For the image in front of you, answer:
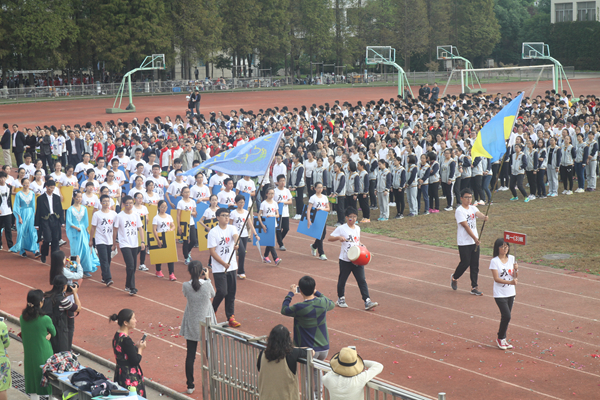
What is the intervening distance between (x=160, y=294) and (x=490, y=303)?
236 inches

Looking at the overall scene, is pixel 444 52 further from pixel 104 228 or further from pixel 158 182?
pixel 104 228

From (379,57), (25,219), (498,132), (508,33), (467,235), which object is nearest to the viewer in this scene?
(467,235)

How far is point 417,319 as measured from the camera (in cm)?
1073

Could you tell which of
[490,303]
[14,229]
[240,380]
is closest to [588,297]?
[490,303]

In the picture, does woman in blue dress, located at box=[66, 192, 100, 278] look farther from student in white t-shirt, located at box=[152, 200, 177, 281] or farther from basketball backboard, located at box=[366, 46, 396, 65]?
basketball backboard, located at box=[366, 46, 396, 65]

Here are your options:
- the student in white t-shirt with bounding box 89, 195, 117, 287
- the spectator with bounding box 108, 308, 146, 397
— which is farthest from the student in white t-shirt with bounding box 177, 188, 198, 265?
the spectator with bounding box 108, 308, 146, 397

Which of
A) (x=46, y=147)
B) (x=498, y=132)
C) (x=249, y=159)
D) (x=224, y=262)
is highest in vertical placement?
(x=498, y=132)

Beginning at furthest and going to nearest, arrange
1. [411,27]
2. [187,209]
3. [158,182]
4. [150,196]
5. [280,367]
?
[411,27] < [158,182] < [150,196] < [187,209] < [280,367]

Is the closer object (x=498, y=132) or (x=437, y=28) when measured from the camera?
(x=498, y=132)

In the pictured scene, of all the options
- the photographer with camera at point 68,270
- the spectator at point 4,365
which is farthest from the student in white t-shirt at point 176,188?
the spectator at point 4,365

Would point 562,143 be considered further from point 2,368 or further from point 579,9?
point 579,9

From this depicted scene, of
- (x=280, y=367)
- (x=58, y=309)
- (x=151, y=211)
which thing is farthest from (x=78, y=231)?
(x=280, y=367)

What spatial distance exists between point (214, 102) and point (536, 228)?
38.9m

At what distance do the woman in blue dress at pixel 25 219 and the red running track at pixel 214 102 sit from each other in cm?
2542
